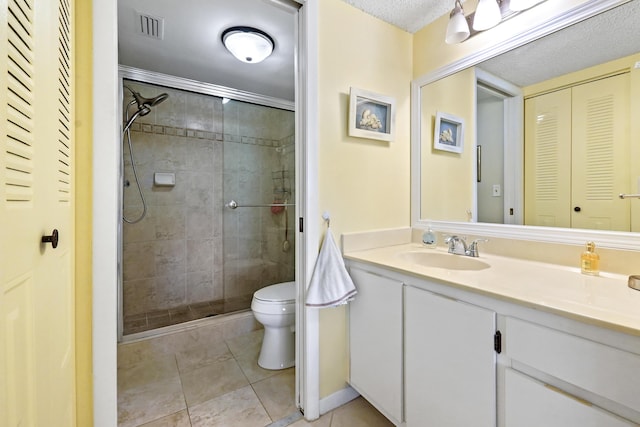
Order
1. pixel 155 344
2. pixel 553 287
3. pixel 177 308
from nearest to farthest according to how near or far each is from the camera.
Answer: pixel 553 287 < pixel 155 344 < pixel 177 308

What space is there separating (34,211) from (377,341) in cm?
124

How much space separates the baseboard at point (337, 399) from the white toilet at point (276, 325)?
0.44 metres

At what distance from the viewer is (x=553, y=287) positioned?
85cm

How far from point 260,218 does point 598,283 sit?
2.35m

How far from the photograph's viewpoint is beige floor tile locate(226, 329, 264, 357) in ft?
6.31

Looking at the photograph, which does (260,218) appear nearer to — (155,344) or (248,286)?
(248,286)

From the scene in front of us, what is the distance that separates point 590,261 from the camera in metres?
1.01

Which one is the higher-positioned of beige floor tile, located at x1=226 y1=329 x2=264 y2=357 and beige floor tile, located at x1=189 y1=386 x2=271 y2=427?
beige floor tile, located at x1=226 y1=329 x2=264 y2=357

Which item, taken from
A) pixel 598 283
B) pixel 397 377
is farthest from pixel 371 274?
pixel 598 283

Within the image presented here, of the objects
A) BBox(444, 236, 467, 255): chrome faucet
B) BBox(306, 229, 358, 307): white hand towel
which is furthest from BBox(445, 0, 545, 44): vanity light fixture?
BBox(306, 229, 358, 307): white hand towel

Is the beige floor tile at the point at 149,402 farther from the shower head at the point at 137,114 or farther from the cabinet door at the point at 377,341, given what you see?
the shower head at the point at 137,114

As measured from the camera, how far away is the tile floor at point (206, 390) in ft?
4.34

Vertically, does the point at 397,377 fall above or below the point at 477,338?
below

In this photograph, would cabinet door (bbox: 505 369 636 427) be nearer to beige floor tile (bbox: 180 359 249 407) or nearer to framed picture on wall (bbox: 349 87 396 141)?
framed picture on wall (bbox: 349 87 396 141)
